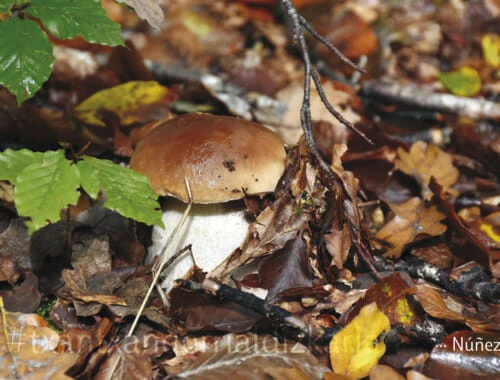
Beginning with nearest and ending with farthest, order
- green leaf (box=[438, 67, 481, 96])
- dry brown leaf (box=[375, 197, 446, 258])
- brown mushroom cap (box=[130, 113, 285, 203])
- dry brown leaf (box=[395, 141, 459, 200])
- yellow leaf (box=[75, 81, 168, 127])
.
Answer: brown mushroom cap (box=[130, 113, 285, 203])
dry brown leaf (box=[375, 197, 446, 258])
dry brown leaf (box=[395, 141, 459, 200])
yellow leaf (box=[75, 81, 168, 127])
green leaf (box=[438, 67, 481, 96])

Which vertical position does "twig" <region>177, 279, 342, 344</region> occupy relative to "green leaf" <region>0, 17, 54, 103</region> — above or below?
below

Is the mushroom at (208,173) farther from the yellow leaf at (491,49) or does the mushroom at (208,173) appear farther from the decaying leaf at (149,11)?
the yellow leaf at (491,49)

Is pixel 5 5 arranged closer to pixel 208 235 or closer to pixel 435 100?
pixel 208 235

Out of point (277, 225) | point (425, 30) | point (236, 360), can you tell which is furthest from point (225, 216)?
point (425, 30)

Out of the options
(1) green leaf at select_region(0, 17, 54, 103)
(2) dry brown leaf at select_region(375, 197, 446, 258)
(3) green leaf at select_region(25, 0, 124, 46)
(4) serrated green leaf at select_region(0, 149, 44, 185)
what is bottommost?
(2) dry brown leaf at select_region(375, 197, 446, 258)

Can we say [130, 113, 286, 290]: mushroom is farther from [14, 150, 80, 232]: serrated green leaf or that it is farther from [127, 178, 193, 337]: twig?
[14, 150, 80, 232]: serrated green leaf

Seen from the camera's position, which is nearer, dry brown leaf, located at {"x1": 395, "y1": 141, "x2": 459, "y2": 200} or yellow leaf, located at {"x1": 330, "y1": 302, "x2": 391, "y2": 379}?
yellow leaf, located at {"x1": 330, "y1": 302, "x2": 391, "y2": 379}

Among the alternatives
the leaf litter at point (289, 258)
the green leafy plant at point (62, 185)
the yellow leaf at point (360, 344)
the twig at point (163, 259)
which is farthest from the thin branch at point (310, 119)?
the green leafy plant at point (62, 185)

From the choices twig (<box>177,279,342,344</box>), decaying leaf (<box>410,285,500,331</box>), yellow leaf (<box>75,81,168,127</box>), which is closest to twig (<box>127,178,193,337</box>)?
twig (<box>177,279,342,344</box>)
